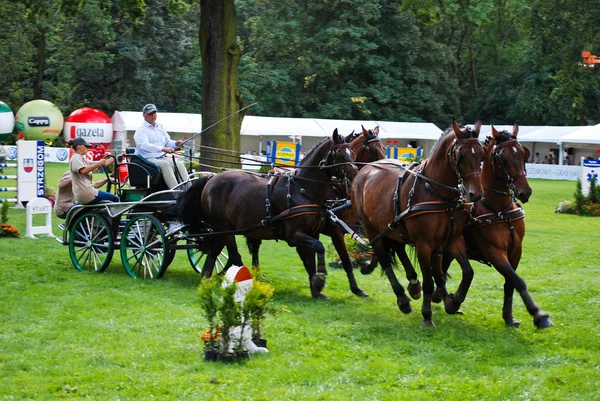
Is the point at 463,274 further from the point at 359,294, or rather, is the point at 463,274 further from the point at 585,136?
the point at 585,136

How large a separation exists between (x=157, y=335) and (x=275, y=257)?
657 cm

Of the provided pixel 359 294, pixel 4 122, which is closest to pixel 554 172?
pixel 4 122

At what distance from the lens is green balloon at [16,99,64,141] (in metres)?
37.8

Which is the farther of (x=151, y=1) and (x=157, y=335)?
(x=151, y=1)

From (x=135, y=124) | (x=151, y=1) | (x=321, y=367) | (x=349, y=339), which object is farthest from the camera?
(x=151, y=1)

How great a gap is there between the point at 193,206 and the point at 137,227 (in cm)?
99

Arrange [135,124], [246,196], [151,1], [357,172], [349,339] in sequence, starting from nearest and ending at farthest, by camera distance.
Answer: [349,339] < [357,172] < [246,196] < [135,124] < [151,1]

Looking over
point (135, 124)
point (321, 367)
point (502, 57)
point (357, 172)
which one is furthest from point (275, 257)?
point (502, 57)

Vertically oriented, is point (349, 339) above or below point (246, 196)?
below

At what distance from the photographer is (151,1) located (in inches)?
1860

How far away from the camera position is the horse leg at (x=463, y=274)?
8.77m

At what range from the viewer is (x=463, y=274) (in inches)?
347

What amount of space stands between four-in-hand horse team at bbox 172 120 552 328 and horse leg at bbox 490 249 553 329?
11 millimetres

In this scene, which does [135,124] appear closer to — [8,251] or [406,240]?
[8,251]
